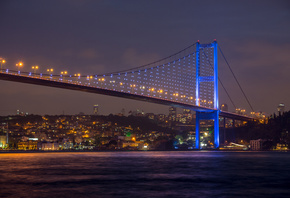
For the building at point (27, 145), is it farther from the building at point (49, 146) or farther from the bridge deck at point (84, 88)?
the bridge deck at point (84, 88)

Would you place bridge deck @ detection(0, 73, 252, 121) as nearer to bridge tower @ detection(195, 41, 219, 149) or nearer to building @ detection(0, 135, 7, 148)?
bridge tower @ detection(195, 41, 219, 149)

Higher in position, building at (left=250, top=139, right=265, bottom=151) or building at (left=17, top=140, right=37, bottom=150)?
building at (left=250, top=139, right=265, bottom=151)

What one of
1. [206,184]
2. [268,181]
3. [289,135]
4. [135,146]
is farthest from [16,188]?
[135,146]

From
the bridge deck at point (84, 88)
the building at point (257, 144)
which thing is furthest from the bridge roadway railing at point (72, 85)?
the building at point (257, 144)

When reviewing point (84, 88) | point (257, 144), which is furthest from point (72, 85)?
point (257, 144)

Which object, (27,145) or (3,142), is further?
(27,145)

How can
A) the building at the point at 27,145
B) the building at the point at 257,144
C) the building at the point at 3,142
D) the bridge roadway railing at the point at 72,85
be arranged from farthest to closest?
the building at the point at 27,145, the building at the point at 3,142, the building at the point at 257,144, the bridge roadway railing at the point at 72,85

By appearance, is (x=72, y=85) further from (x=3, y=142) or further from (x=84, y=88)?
(x=3, y=142)

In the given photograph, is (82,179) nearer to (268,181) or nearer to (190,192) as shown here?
(190,192)

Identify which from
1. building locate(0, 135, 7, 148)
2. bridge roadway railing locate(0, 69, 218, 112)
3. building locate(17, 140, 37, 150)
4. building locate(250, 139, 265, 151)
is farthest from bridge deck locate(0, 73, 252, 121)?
building locate(0, 135, 7, 148)

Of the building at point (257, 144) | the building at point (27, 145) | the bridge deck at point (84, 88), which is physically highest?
the bridge deck at point (84, 88)

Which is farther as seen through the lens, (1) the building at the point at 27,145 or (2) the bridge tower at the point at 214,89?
(1) the building at the point at 27,145
